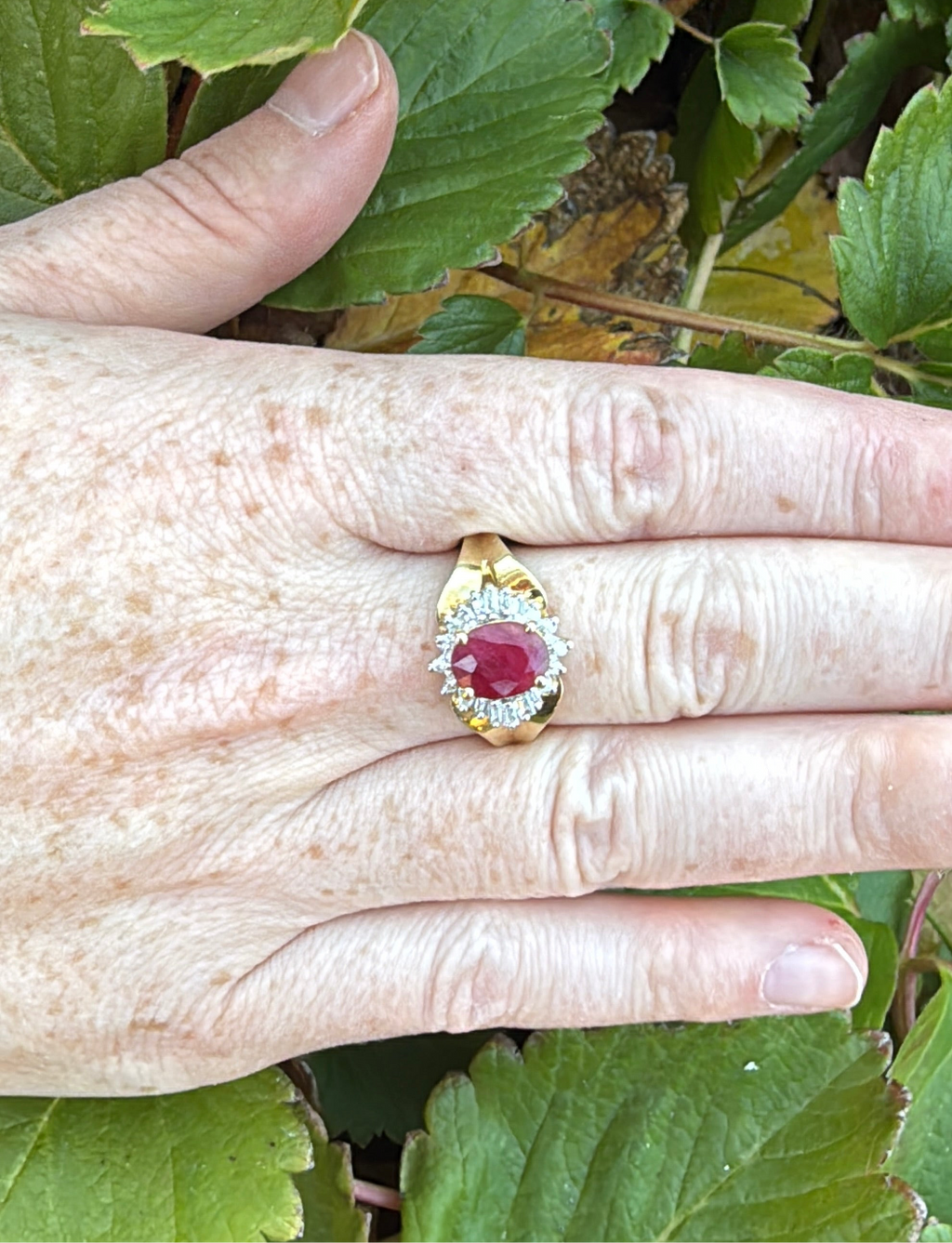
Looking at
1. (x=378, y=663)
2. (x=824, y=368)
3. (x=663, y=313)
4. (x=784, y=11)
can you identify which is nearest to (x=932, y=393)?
(x=824, y=368)

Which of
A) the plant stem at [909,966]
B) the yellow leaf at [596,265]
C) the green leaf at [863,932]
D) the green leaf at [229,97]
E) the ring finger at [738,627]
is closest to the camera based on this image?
the ring finger at [738,627]

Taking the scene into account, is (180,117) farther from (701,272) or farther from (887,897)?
(887,897)

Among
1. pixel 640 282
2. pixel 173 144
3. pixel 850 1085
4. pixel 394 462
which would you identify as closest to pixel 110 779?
pixel 394 462

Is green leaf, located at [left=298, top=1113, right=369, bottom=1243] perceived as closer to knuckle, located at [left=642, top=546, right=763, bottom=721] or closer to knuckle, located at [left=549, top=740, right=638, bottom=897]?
knuckle, located at [left=549, top=740, right=638, bottom=897]

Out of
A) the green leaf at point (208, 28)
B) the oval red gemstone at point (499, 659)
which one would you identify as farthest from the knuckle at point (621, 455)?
the green leaf at point (208, 28)

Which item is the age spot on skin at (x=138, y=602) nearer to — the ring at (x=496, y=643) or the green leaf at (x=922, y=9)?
the ring at (x=496, y=643)
